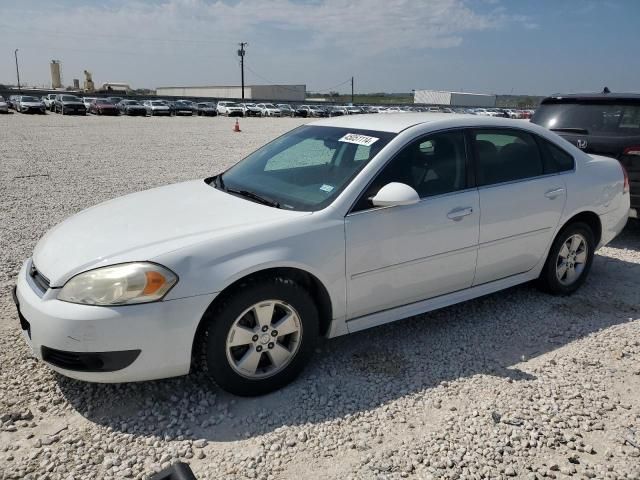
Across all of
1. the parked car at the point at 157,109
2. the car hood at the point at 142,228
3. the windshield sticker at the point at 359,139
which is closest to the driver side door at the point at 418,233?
the windshield sticker at the point at 359,139

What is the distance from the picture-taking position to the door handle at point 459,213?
11.9ft

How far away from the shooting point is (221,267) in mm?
2807

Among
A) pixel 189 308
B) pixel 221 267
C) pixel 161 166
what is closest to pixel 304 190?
pixel 221 267

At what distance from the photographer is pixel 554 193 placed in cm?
425

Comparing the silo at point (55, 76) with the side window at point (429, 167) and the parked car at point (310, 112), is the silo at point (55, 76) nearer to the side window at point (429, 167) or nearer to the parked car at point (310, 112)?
the parked car at point (310, 112)

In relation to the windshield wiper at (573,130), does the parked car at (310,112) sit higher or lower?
higher

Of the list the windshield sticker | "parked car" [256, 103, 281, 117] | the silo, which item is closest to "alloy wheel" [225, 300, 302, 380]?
the windshield sticker

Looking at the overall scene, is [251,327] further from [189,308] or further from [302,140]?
[302,140]

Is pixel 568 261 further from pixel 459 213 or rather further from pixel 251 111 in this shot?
pixel 251 111

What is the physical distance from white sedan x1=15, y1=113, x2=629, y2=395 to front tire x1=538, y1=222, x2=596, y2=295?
0.02 m

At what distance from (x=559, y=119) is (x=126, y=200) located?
5408 mm

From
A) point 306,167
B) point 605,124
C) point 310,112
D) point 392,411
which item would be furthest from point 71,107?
point 392,411

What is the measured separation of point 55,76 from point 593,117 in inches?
5006

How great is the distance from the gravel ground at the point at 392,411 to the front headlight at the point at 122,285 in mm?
703
